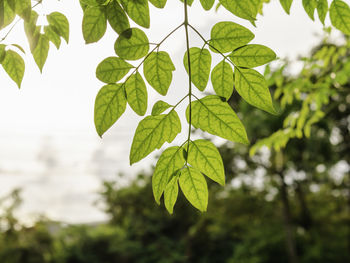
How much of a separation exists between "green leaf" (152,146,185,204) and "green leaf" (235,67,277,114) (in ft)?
0.68

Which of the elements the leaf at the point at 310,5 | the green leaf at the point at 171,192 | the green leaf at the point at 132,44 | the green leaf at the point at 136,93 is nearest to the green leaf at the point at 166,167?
the green leaf at the point at 171,192

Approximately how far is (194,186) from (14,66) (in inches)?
21.7

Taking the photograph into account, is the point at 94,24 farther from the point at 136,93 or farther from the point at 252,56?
the point at 252,56

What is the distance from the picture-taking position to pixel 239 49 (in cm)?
70

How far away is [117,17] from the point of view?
703 millimetres

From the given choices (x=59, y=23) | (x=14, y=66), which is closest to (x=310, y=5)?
(x=59, y=23)

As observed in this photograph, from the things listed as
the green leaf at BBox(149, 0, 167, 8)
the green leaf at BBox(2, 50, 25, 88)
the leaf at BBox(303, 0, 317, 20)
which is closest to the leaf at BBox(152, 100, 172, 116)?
the green leaf at BBox(149, 0, 167, 8)

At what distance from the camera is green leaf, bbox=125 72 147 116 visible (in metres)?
0.70

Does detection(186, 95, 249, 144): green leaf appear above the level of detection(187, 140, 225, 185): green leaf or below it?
above

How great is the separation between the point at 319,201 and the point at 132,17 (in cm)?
1003

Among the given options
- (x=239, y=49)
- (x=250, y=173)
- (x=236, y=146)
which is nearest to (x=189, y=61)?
(x=239, y=49)

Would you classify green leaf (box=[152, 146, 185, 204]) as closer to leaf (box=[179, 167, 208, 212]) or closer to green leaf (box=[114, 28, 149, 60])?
leaf (box=[179, 167, 208, 212])

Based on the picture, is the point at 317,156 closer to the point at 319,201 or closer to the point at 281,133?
the point at 319,201

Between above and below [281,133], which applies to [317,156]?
below
